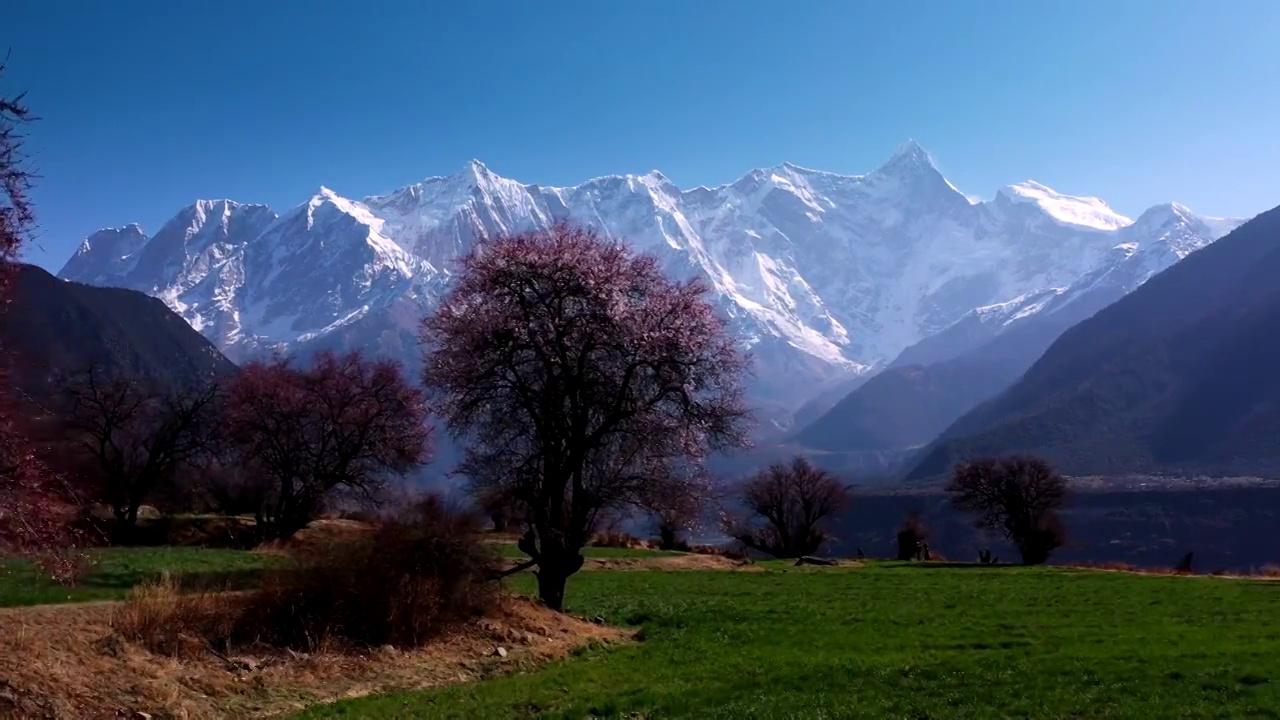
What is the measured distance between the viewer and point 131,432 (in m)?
48.9

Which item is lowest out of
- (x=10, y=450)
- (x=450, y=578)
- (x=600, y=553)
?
(x=600, y=553)

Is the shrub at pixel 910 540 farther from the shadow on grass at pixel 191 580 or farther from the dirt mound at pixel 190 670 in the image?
the dirt mound at pixel 190 670

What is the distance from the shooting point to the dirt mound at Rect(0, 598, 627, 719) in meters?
11.2

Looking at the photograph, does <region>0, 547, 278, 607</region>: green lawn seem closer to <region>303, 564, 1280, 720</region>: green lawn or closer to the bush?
the bush

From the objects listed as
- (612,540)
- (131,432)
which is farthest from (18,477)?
(612,540)

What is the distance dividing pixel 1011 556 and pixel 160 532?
9856 centimetres

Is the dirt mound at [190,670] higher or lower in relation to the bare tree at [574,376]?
lower

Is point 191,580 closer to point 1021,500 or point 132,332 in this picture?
point 1021,500

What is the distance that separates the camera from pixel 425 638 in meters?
16.9

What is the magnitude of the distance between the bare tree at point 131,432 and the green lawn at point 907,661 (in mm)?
27380

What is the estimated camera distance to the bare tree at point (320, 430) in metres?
45.2

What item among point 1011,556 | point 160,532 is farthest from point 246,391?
point 1011,556

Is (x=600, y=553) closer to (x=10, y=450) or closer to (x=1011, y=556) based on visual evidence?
(x=10, y=450)

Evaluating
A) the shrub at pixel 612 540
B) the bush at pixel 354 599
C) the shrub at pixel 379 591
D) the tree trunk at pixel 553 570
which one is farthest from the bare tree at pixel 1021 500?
the shrub at pixel 379 591
